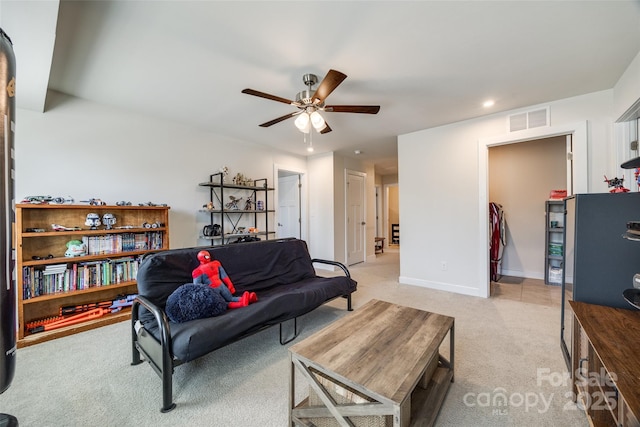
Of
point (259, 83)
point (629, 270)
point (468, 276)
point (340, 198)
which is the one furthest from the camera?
point (340, 198)

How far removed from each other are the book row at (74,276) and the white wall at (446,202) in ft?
11.7

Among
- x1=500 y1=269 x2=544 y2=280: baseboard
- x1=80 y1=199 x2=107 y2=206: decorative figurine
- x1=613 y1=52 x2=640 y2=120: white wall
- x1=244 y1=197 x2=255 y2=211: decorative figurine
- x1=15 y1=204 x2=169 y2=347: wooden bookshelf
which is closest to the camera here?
x1=613 y1=52 x2=640 y2=120: white wall

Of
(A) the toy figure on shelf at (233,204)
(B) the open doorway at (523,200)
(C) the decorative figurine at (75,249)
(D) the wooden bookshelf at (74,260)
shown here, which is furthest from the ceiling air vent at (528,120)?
(C) the decorative figurine at (75,249)

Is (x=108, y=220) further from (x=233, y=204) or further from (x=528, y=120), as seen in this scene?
(x=528, y=120)

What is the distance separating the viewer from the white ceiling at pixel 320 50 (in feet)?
5.00

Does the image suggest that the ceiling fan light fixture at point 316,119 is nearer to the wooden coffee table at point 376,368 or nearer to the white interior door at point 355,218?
the wooden coffee table at point 376,368

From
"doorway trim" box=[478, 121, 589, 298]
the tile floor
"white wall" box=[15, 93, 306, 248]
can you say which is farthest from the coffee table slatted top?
"white wall" box=[15, 93, 306, 248]

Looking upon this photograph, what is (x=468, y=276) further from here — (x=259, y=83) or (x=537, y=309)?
(x=259, y=83)

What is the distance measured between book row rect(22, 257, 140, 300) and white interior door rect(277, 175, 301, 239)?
2.82m

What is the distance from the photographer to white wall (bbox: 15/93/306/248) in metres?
2.46

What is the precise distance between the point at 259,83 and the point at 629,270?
294 centimetres

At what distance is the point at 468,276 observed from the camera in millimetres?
3371

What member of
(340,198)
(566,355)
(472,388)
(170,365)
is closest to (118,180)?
(170,365)

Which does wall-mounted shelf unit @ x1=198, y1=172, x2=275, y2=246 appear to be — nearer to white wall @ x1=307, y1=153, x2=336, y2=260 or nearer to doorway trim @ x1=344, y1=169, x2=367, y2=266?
white wall @ x1=307, y1=153, x2=336, y2=260
